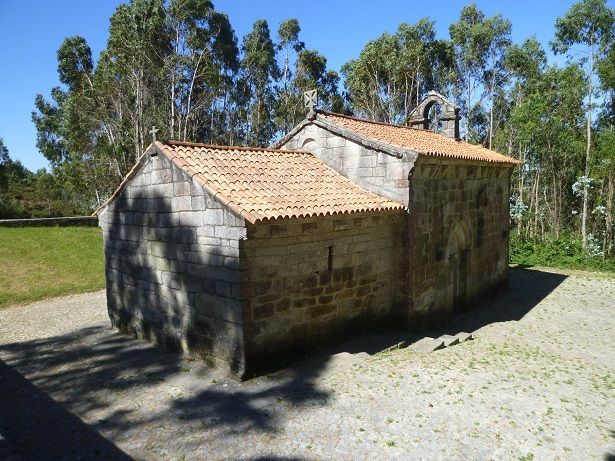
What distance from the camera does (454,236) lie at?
438 inches

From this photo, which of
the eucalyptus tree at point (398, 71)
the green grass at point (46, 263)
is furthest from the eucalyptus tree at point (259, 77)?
the green grass at point (46, 263)

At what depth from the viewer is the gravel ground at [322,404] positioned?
484 cm

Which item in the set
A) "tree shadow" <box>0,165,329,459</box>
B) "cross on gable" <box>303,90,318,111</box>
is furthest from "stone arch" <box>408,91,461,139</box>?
Result: "tree shadow" <box>0,165,329,459</box>

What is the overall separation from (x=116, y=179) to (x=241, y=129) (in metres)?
12.0

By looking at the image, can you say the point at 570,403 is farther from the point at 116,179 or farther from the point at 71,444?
the point at 116,179

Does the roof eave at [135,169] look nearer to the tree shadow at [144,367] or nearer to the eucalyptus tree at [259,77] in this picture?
the tree shadow at [144,367]

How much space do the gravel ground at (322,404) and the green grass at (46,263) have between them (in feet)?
19.9

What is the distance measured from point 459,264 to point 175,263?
8.05 m

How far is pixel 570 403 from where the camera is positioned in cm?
601

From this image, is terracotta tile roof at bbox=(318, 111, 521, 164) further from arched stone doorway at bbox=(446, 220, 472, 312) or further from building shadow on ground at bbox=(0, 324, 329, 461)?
building shadow on ground at bbox=(0, 324, 329, 461)

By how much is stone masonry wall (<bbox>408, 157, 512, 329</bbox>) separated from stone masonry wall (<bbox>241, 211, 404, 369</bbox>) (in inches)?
24.1

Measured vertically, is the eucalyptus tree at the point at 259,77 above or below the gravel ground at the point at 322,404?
above

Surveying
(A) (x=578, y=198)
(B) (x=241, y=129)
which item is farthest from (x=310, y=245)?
(B) (x=241, y=129)

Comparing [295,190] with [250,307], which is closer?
[250,307]
